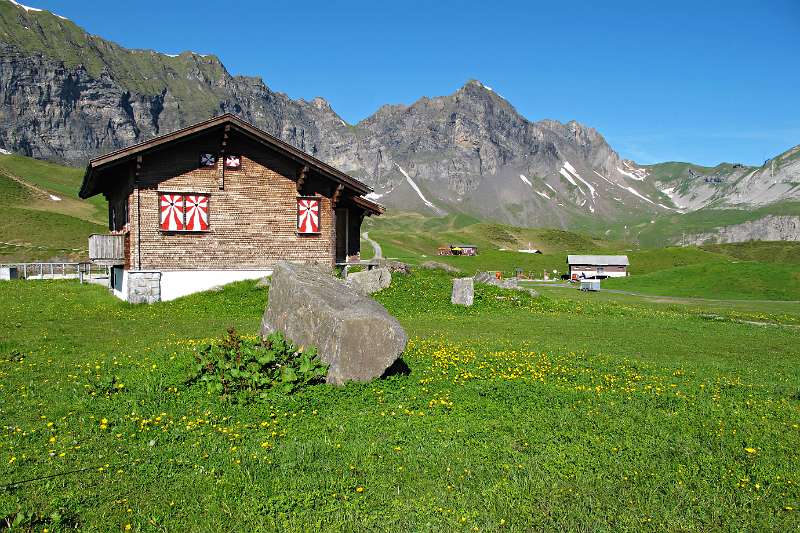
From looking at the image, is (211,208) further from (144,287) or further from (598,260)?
(598,260)

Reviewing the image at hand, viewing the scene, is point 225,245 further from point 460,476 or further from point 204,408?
point 460,476

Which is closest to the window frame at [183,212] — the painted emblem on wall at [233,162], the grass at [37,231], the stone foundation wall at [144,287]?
the painted emblem on wall at [233,162]

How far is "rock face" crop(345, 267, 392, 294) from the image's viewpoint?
1209 inches

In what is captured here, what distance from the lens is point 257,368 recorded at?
11.6 meters

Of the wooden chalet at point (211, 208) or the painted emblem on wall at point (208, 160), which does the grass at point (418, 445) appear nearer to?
the wooden chalet at point (211, 208)

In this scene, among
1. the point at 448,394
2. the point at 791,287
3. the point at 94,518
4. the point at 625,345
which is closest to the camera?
the point at 94,518

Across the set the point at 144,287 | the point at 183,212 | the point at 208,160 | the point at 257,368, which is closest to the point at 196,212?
the point at 183,212

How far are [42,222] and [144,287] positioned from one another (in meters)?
94.7

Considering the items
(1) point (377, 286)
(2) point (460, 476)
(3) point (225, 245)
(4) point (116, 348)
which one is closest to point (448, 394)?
(2) point (460, 476)

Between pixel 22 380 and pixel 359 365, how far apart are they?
6999mm

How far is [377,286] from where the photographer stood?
3122 cm

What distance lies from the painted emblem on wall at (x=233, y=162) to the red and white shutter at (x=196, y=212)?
212cm

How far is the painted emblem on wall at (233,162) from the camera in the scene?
31781mm

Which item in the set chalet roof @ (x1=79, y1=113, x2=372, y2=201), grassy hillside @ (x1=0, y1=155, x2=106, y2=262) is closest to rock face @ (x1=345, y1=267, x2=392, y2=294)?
chalet roof @ (x1=79, y1=113, x2=372, y2=201)
